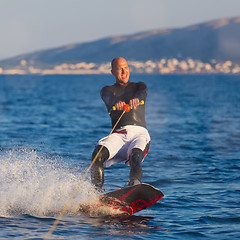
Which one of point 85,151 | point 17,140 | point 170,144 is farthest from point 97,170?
point 17,140

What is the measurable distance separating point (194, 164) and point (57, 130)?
560 inches

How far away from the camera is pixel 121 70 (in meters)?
9.58

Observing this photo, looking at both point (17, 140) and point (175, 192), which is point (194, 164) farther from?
point (17, 140)

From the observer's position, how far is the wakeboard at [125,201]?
9344 millimetres

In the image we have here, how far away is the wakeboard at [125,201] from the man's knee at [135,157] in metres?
0.39

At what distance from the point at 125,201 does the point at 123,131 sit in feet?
4.37

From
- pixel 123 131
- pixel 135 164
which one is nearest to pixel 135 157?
pixel 135 164

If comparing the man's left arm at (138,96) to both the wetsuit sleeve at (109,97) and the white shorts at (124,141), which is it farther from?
the white shorts at (124,141)

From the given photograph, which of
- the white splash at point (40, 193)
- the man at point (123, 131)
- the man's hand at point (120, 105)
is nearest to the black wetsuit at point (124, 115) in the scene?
the man at point (123, 131)

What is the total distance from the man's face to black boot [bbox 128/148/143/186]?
4.43ft

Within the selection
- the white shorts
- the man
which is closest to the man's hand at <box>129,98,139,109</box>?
the man

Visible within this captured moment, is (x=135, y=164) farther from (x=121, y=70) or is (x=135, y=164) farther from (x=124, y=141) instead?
(x=121, y=70)

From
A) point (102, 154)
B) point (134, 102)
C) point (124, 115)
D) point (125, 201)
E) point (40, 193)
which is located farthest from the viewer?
point (40, 193)

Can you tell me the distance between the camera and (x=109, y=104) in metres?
9.55
